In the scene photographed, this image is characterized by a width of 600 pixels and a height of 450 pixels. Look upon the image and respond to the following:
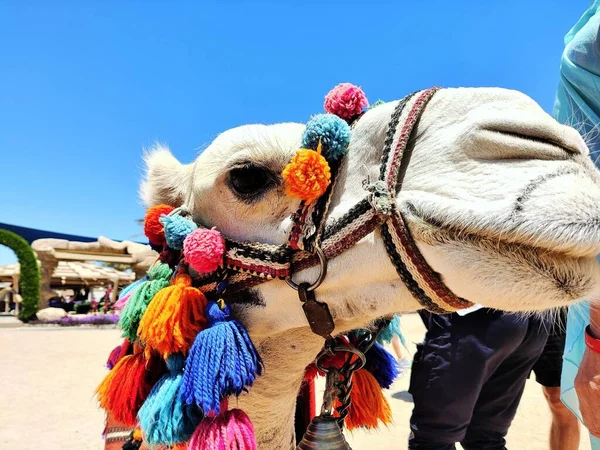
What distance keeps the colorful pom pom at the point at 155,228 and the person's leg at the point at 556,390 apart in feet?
10.8

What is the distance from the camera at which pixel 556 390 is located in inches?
153

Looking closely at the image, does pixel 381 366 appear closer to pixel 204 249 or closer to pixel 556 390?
pixel 204 249

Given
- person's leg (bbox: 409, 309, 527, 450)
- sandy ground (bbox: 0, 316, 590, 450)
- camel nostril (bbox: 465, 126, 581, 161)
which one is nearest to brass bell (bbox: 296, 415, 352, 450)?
camel nostril (bbox: 465, 126, 581, 161)

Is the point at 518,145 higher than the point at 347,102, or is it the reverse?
the point at 347,102

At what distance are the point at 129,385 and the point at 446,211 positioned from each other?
1214 millimetres

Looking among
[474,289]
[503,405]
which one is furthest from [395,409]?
[474,289]

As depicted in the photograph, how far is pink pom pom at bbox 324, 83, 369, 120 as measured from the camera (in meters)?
1.56

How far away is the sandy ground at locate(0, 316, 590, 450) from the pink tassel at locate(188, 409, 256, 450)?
1.95m

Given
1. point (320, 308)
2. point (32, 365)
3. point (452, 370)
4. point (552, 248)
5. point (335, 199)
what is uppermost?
point (335, 199)

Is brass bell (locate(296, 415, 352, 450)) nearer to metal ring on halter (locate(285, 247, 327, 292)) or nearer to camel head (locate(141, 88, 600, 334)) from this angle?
camel head (locate(141, 88, 600, 334))

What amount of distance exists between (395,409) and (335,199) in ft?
17.6

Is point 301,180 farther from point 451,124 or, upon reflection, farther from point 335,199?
point 451,124

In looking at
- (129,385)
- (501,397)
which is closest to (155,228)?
(129,385)

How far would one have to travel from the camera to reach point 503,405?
3277 millimetres
